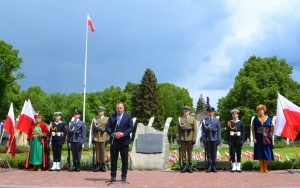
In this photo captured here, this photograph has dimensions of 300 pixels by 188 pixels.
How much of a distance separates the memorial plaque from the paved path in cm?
182

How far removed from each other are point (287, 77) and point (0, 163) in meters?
→ 47.2

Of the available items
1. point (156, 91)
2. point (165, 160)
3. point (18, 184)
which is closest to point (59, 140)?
point (165, 160)

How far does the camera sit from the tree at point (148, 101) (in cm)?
7671

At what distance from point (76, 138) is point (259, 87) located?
44612mm

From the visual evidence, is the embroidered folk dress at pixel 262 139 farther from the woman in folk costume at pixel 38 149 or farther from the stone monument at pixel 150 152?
the woman in folk costume at pixel 38 149

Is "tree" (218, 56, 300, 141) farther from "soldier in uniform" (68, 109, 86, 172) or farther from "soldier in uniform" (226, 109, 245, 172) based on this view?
"soldier in uniform" (68, 109, 86, 172)

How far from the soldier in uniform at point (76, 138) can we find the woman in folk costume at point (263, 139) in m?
6.22

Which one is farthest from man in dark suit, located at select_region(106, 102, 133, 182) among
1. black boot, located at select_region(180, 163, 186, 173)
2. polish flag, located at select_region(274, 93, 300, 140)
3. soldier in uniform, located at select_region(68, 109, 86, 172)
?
polish flag, located at select_region(274, 93, 300, 140)

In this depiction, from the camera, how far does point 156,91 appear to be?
257 ft

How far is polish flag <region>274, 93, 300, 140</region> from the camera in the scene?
1684 centimetres

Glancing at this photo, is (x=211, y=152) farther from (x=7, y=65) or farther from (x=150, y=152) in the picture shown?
(x=7, y=65)

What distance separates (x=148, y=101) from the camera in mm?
76938

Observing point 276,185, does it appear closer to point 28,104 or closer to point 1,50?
point 28,104

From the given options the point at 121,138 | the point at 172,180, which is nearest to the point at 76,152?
the point at 121,138
